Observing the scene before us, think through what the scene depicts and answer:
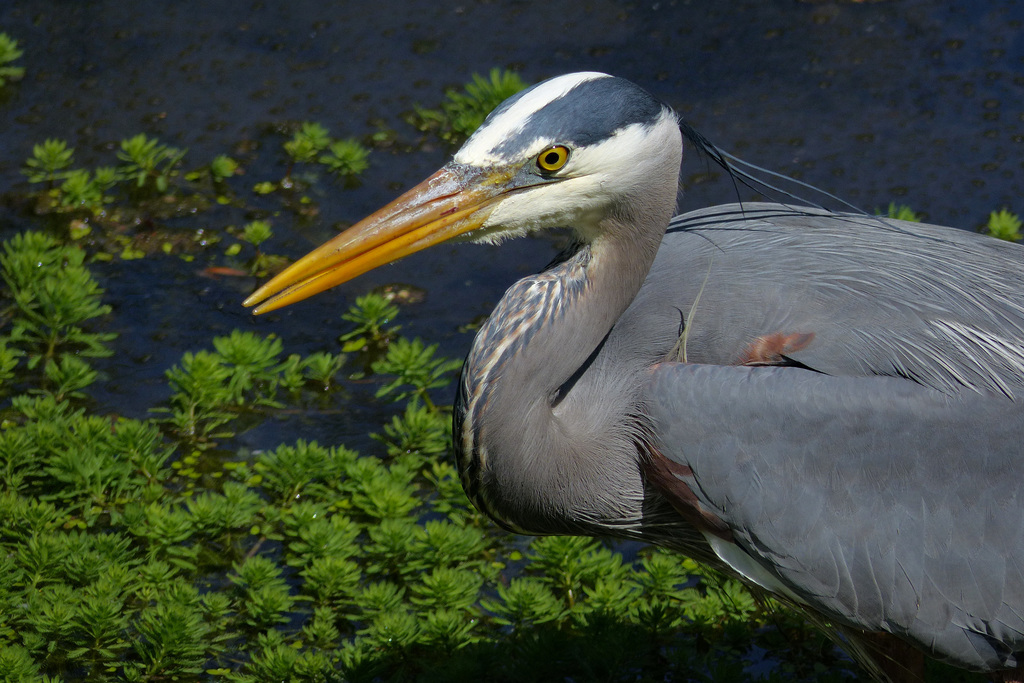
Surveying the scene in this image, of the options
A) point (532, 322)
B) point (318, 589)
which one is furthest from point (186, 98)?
point (532, 322)

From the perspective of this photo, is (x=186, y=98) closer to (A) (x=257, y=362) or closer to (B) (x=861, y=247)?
(A) (x=257, y=362)

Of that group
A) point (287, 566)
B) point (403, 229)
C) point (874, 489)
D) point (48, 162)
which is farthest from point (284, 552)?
point (48, 162)

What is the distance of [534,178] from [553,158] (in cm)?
8

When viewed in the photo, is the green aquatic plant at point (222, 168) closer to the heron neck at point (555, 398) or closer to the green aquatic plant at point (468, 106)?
the green aquatic plant at point (468, 106)

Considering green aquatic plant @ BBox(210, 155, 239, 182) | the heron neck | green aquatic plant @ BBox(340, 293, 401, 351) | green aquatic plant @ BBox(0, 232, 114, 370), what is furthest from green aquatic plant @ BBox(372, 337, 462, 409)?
green aquatic plant @ BBox(210, 155, 239, 182)

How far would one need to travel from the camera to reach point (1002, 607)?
285 cm

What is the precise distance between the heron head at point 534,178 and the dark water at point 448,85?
203cm

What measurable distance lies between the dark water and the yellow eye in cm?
217

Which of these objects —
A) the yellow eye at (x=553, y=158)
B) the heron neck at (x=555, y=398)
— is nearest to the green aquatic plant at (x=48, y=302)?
the heron neck at (x=555, y=398)

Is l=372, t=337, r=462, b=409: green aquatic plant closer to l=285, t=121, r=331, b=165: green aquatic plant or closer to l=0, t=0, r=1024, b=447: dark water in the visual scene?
l=0, t=0, r=1024, b=447: dark water

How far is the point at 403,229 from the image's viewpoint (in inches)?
114

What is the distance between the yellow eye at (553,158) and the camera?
9.16 feet

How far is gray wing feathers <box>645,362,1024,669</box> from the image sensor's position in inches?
111

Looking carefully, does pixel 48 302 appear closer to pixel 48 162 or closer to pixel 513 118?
pixel 48 162
